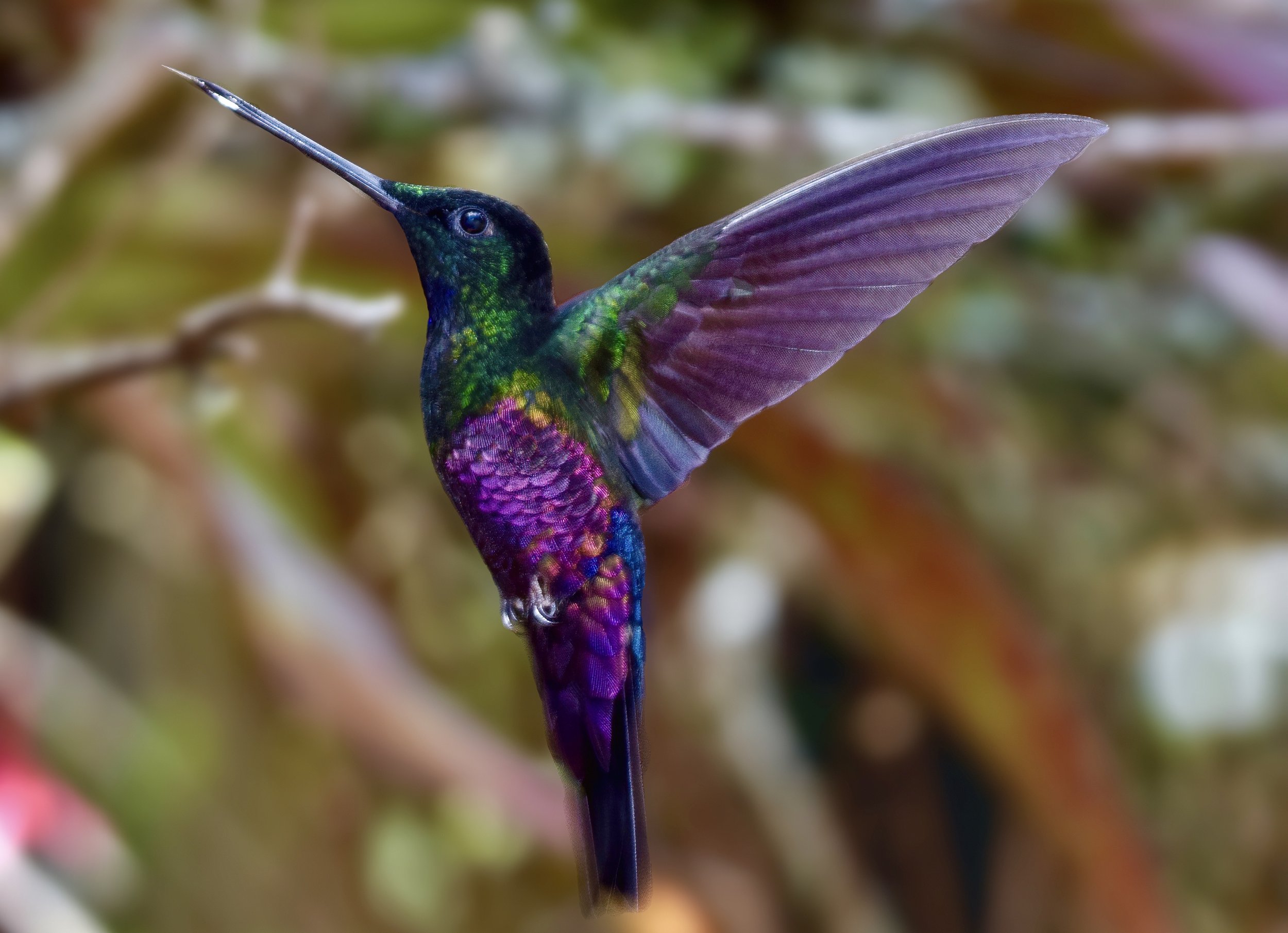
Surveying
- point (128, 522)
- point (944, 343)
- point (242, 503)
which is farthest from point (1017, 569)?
point (128, 522)

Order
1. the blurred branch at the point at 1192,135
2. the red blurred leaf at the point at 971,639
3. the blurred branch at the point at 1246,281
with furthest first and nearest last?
the blurred branch at the point at 1246,281
the red blurred leaf at the point at 971,639
the blurred branch at the point at 1192,135

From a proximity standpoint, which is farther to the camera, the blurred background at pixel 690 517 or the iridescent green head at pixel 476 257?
the blurred background at pixel 690 517

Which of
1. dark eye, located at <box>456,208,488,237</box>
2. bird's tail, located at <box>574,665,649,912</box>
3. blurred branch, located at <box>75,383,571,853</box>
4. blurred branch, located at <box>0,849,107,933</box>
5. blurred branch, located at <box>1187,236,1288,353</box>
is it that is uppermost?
blurred branch, located at <box>1187,236,1288,353</box>

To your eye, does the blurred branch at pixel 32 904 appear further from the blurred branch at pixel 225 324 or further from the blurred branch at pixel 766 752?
the blurred branch at pixel 766 752

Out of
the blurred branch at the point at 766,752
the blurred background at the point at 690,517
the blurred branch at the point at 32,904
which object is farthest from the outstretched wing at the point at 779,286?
the blurred branch at the point at 766,752

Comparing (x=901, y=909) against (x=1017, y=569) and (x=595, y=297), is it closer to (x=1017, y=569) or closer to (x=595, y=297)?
(x=1017, y=569)

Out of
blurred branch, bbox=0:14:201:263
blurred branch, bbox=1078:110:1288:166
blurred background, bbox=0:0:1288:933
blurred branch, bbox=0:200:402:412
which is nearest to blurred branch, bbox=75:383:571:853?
blurred background, bbox=0:0:1288:933

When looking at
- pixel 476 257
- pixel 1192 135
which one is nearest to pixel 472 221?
pixel 476 257

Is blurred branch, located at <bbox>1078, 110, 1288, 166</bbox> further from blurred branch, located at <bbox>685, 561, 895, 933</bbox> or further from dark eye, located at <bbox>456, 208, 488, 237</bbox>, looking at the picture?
blurred branch, located at <bbox>685, 561, 895, 933</bbox>
